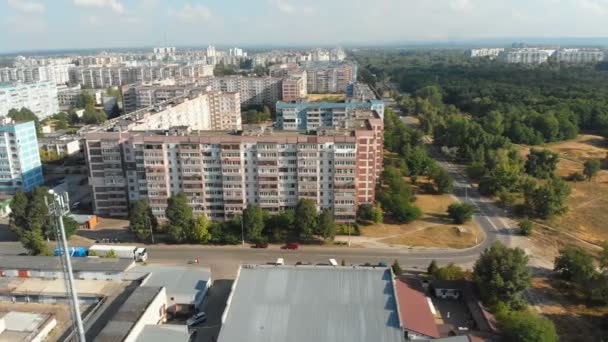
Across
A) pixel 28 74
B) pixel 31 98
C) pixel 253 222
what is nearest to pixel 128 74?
pixel 28 74

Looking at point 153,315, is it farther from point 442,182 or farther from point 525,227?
point 442,182

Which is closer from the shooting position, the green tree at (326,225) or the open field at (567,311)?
the open field at (567,311)

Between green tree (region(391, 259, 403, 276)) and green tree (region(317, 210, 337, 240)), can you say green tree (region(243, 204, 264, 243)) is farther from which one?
green tree (region(391, 259, 403, 276))

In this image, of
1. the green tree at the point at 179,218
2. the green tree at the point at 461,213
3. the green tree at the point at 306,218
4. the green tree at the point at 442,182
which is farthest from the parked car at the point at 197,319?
the green tree at the point at 442,182

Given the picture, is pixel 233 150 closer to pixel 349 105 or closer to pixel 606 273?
pixel 606 273

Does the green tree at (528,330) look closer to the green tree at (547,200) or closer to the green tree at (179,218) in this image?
the green tree at (547,200)

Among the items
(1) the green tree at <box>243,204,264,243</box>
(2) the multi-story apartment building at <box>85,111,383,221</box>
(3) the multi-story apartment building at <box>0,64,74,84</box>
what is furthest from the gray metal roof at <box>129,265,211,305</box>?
(3) the multi-story apartment building at <box>0,64,74,84</box>
